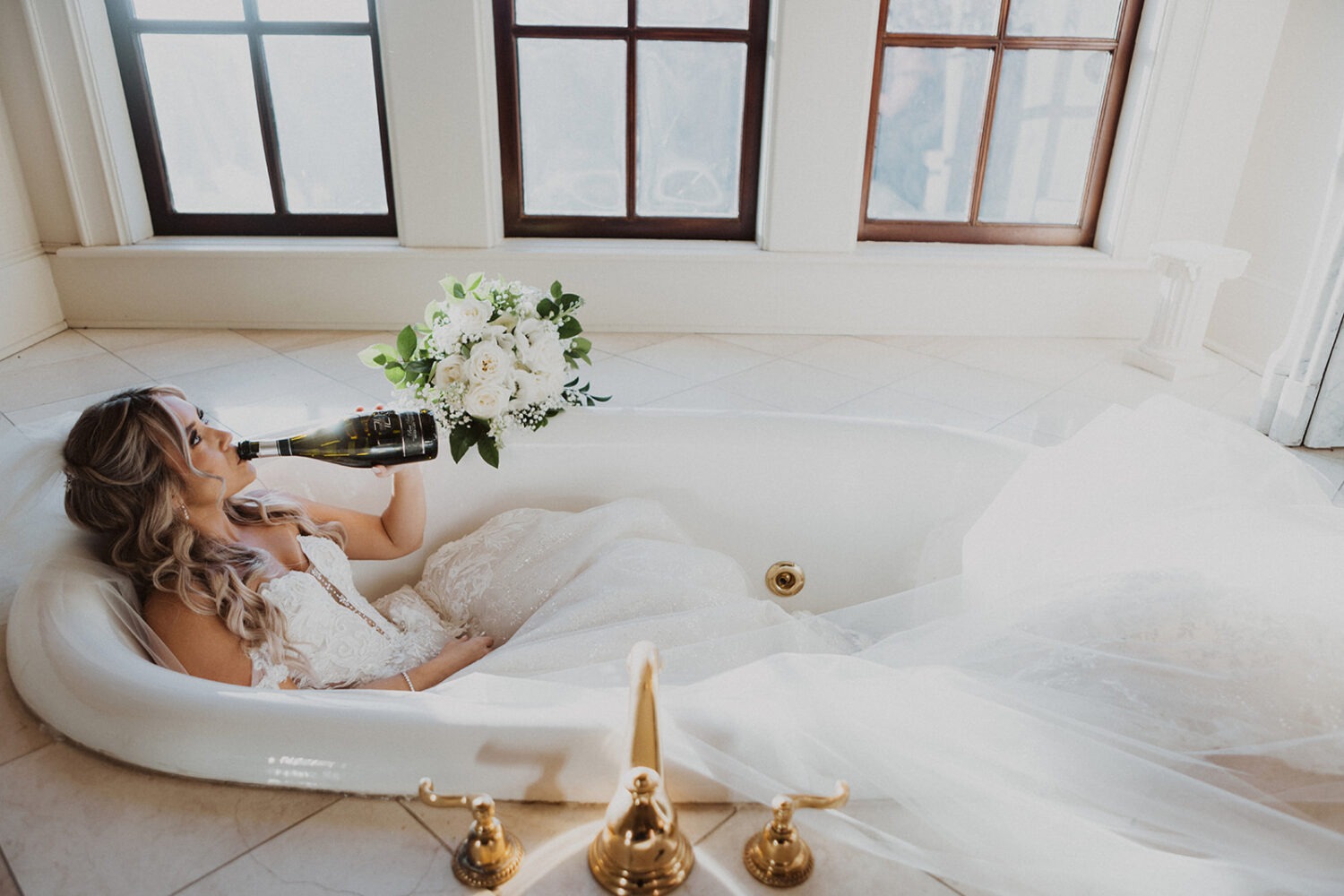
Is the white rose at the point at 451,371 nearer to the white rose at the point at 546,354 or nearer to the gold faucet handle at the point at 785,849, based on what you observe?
the white rose at the point at 546,354

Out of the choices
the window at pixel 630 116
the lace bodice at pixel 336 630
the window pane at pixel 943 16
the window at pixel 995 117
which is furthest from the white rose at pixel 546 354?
the window pane at pixel 943 16

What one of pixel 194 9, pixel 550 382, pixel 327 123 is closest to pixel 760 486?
pixel 550 382

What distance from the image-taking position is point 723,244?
358 centimetres

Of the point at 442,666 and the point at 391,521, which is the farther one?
the point at 391,521

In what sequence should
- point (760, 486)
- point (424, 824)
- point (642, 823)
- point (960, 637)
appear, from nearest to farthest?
point (642, 823) < point (424, 824) < point (960, 637) < point (760, 486)

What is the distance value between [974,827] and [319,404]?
2.38 meters

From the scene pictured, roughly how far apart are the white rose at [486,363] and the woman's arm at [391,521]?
7.9 inches

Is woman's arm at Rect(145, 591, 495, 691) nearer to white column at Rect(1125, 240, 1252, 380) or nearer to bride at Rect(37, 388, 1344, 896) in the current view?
bride at Rect(37, 388, 1344, 896)

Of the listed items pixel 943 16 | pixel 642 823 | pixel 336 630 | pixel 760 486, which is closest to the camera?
pixel 642 823

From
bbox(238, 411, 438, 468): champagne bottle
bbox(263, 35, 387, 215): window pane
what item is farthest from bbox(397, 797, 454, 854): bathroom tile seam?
bbox(263, 35, 387, 215): window pane

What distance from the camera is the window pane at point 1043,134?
3463 millimetres

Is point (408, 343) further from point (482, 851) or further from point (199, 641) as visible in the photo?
point (482, 851)

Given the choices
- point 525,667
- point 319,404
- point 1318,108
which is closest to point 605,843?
point 525,667

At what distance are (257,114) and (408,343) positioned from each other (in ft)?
7.64
